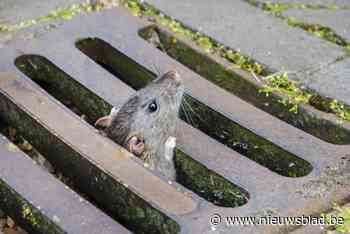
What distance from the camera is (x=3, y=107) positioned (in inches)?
Answer: 113

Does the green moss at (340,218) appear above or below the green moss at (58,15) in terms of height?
below

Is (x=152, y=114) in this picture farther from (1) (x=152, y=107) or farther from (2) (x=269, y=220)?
(2) (x=269, y=220)

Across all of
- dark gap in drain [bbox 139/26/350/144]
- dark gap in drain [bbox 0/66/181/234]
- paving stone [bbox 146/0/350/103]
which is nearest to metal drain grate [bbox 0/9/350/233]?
dark gap in drain [bbox 0/66/181/234]

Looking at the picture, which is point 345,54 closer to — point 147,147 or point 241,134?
point 241,134

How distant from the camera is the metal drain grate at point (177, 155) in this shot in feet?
7.82

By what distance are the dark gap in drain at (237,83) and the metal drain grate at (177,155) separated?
105 mm

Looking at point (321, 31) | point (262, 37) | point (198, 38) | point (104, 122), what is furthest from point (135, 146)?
point (321, 31)

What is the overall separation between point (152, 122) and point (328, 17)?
36.4 inches

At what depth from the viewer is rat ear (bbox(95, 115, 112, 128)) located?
288 cm

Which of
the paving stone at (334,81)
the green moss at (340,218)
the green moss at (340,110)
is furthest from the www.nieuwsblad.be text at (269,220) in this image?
the paving stone at (334,81)

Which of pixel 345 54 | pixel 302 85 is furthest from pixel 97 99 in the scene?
pixel 345 54

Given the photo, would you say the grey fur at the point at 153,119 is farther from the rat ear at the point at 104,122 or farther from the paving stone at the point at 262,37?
the paving stone at the point at 262,37

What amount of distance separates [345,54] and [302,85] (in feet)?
1.01

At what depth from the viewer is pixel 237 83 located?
3.03 metres
